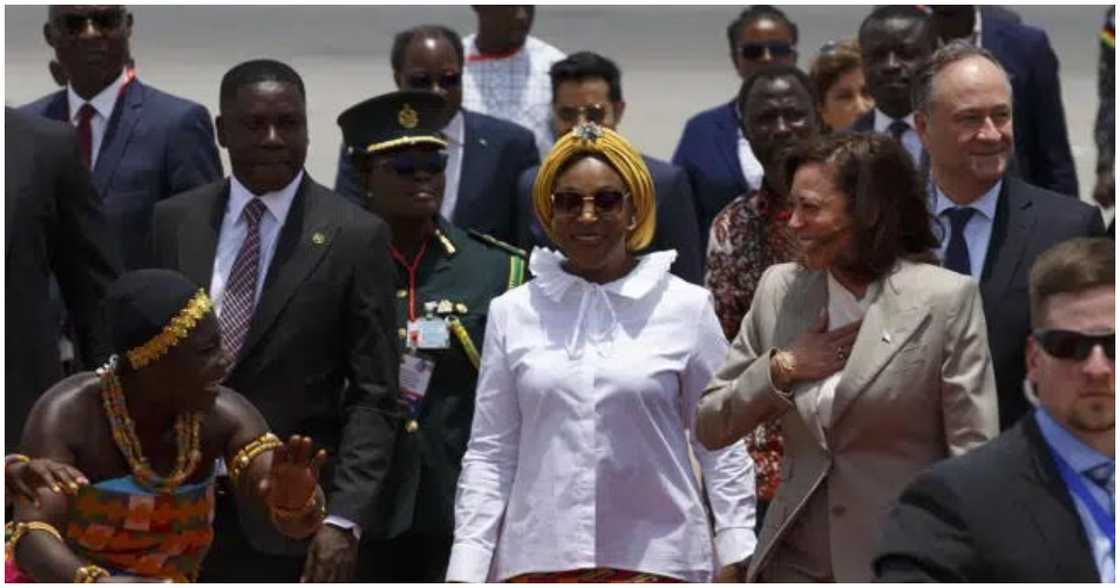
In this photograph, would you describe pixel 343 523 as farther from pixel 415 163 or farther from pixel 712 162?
pixel 712 162

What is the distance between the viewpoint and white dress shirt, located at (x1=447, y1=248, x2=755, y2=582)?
7336 millimetres

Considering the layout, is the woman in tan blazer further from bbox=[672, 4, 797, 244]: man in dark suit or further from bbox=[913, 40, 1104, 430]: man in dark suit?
bbox=[672, 4, 797, 244]: man in dark suit

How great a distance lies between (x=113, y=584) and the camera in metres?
6.22

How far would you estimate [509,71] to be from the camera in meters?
12.6

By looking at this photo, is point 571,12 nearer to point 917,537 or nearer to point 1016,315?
point 1016,315

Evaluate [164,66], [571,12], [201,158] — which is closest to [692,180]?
[201,158]

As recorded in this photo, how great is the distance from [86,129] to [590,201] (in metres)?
2.90

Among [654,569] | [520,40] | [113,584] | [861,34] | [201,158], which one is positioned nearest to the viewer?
[113,584]

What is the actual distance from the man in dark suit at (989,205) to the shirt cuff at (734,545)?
69cm

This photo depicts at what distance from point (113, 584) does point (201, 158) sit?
12.3 ft

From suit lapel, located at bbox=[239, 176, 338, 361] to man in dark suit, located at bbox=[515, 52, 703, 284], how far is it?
3.86 ft

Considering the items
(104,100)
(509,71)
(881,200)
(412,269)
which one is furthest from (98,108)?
(881,200)

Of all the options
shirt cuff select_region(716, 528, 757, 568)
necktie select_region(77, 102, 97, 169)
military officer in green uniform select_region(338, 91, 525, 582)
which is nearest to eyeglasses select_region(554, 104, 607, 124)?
necktie select_region(77, 102, 97, 169)

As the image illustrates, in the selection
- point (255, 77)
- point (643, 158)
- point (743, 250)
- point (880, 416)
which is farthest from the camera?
point (643, 158)
